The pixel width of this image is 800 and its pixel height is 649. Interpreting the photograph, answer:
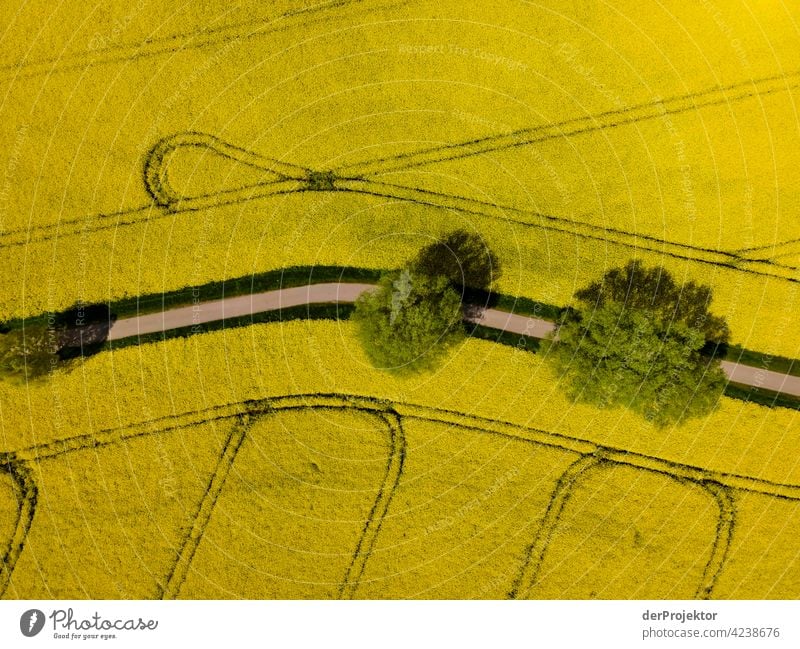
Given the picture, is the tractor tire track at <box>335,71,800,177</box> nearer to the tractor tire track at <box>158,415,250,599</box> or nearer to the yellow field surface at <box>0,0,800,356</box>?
the yellow field surface at <box>0,0,800,356</box>

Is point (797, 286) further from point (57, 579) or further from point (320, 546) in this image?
point (57, 579)

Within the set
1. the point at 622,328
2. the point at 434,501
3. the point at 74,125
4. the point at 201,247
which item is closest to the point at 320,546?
the point at 434,501

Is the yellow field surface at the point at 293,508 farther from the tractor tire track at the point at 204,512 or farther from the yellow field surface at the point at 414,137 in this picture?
the yellow field surface at the point at 414,137

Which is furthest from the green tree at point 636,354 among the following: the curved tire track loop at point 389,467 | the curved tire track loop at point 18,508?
the curved tire track loop at point 18,508

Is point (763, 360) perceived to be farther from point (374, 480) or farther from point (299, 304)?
point (299, 304)

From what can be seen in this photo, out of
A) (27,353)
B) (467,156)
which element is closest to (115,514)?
(27,353)

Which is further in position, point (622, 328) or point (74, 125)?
point (74, 125)
